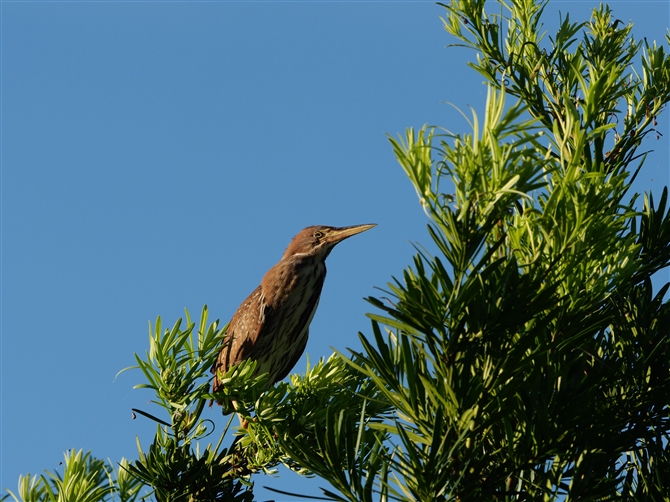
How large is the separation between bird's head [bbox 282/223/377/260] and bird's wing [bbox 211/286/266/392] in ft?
2.31

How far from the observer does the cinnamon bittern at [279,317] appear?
682 cm

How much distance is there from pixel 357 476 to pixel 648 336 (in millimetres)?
1113

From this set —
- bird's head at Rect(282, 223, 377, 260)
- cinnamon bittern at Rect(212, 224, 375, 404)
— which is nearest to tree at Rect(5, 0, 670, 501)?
cinnamon bittern at Rect(212, 224, 375, 404)

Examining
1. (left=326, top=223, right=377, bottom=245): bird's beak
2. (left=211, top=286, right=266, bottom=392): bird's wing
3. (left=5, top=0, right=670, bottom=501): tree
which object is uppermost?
(left=326, top=223, right=377, bottom=245): bird's beak

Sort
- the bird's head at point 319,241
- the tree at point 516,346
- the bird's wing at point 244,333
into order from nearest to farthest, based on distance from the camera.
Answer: the tree at point 516,346 → the bird's wing at point 244,333 → the bird's head at point 319,241

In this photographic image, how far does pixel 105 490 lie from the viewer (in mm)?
2918

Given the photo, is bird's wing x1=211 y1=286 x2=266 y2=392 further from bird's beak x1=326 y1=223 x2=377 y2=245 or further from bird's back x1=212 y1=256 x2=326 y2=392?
bird's beak x1=326 y1=223 x2=377 y2=245

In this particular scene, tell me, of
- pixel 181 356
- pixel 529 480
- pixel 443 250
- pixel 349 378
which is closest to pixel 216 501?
pixel 181 356

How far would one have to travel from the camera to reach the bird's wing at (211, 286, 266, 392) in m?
6.78

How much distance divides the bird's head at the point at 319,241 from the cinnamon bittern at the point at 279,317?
0.03 meters

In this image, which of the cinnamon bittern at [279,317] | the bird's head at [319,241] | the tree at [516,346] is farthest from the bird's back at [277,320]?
the tree at [516,346]

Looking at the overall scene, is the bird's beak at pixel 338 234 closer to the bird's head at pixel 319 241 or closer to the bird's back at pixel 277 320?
the bird's head at pixel 319 241

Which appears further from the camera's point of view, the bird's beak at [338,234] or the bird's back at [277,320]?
the bird's beak at [338,234]

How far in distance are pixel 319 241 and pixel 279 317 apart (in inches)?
42.5
